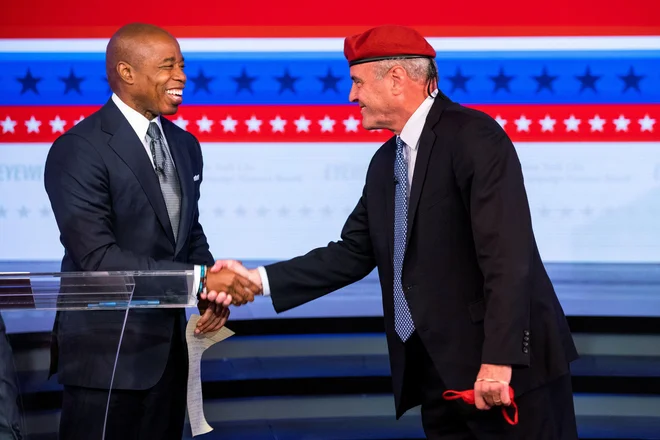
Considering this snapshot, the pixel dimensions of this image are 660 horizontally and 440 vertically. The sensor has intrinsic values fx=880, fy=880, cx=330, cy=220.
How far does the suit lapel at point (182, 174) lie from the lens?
7.61 feet

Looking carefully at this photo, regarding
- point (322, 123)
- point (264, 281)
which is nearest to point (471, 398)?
point (264, 281)

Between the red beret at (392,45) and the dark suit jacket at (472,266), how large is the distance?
0.43ft

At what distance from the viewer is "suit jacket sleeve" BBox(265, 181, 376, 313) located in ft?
7.95

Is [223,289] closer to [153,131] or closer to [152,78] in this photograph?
[153,131]

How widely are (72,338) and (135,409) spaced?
347 millimetres

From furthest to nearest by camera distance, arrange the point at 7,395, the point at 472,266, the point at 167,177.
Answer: the point at 167,177 < the point at 472,266 < the point at 7,395

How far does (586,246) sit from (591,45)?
3.37 ft

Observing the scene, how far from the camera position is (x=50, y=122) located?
440 centimetres

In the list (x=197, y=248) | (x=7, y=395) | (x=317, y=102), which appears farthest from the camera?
(x=317, y=102)

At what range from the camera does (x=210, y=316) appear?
235 centimetres

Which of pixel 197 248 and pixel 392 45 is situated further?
pixel 197 248

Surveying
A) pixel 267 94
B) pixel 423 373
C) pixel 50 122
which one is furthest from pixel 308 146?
pixel 423 373

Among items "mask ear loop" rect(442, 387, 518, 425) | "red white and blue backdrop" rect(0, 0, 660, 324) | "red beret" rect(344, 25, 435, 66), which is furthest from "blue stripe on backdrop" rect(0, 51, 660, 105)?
"mask ear loop" rect(442, 387, 518, 425)

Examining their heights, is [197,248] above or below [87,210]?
below
